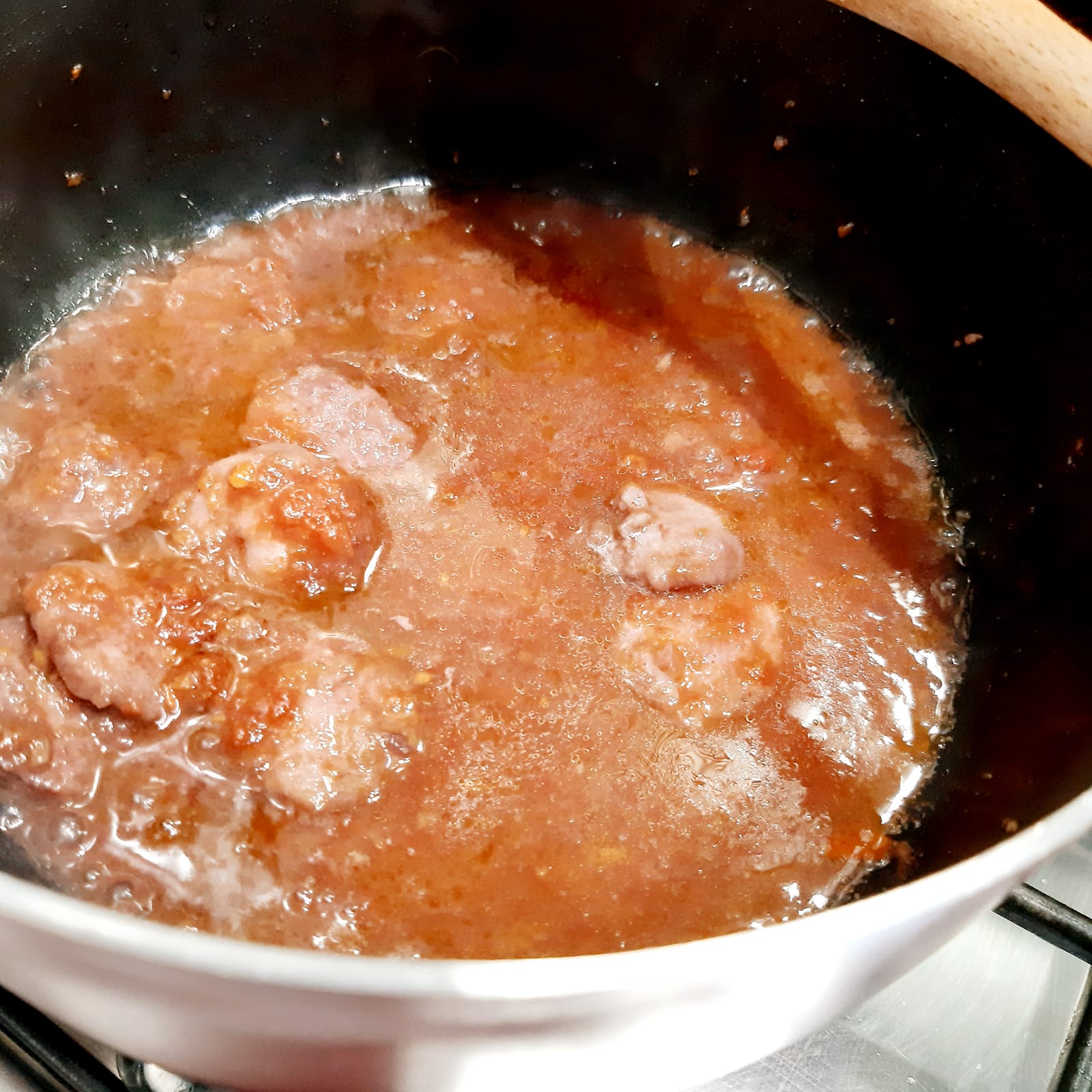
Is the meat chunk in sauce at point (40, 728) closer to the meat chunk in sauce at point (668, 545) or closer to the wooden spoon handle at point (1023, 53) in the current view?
the meat chunk in sauce at point (668, 545)

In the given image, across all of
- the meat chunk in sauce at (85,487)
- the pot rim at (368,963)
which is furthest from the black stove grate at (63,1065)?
the meat chunk in sauce at (85,487)

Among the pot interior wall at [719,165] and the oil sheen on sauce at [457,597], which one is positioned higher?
the pot interior wall at [719,165]

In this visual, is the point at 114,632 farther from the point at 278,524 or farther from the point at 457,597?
the point at 457,597

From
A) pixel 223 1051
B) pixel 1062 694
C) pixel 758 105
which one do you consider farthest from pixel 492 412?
pixel 223 1051

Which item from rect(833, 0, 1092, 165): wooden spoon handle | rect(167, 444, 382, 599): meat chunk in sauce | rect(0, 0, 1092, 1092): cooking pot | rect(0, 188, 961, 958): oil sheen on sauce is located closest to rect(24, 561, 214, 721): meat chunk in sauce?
rect(0, 188, 961, 958): oil sheen on sauce

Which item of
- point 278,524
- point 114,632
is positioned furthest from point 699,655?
point 114,632

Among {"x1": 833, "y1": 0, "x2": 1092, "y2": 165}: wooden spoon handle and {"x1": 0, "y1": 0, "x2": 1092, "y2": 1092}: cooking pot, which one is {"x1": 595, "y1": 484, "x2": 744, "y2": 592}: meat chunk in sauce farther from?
{"x1": 833, "y1": 0, "x2": 1092, "y2": 165}: wooden spoon handle
